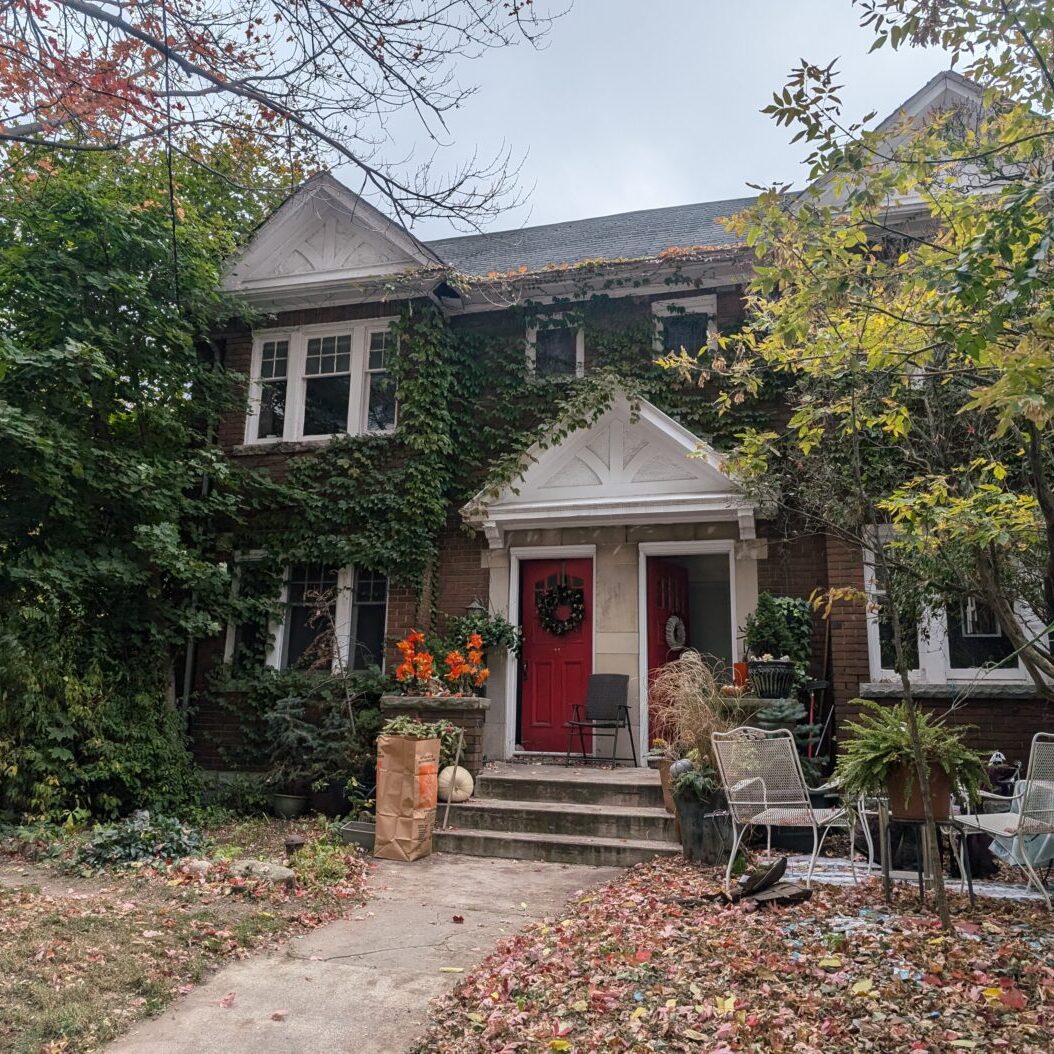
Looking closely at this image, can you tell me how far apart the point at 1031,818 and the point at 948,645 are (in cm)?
394

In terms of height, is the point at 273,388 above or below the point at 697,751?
above

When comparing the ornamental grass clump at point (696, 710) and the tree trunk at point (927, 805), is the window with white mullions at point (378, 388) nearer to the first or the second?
the ornamental grass clump at point (696, 710)

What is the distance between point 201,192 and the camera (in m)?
14.3

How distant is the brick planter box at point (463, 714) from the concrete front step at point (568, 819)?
0.47 m

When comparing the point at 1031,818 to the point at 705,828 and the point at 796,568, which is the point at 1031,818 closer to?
the point at 705,828

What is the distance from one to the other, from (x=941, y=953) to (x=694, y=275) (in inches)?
308

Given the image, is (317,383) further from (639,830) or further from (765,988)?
(765,988)

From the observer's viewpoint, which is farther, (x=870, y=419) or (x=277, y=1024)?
(x=870, y=419)

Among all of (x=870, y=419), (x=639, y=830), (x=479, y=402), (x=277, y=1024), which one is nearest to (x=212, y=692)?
(x=479, y=402)

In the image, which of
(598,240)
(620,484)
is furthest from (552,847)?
(598,240)

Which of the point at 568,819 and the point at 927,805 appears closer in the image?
the point at 927,805

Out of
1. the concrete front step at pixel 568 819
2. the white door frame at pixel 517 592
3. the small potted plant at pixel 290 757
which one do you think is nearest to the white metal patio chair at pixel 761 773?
the concrete front step at pixel 568 819

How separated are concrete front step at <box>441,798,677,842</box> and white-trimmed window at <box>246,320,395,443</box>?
508 cm

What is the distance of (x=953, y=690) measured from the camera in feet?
27.6
